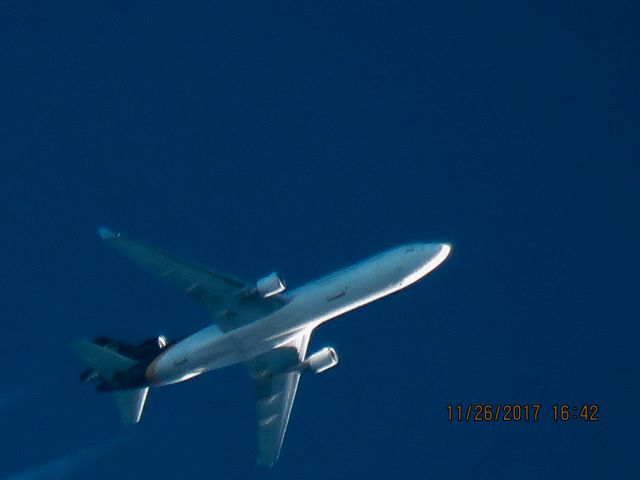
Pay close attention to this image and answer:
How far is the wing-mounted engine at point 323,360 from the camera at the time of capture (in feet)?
270

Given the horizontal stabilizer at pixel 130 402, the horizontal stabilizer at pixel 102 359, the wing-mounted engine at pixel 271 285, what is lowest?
the horizontal stabilizer at pixel 130 402

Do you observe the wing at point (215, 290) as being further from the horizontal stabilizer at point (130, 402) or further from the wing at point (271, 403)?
the horizontal stabilizer at point (130, 402)

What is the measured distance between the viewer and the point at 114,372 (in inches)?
3233

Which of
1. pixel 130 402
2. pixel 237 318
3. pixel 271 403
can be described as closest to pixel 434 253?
pixel 237 318

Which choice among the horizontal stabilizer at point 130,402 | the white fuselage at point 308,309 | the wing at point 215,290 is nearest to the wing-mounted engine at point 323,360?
the white fuselage at point 308,309

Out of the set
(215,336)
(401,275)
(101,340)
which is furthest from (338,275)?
(101,340)

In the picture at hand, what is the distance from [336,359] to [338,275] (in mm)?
8124

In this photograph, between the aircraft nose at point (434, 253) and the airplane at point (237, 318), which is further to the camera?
the aircraft nose at point (434, 253)

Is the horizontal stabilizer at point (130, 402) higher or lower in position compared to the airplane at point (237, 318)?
lower

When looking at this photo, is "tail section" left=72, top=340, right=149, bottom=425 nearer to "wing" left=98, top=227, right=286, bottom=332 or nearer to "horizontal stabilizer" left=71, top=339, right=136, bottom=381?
"horizontal stabilizer" left=71, top=339, right=136, bottom=381

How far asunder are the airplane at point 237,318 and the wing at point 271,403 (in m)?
1.40

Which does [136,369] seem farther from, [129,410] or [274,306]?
[274,306]

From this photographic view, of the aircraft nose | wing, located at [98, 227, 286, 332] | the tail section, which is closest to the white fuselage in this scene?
the aircraft nose

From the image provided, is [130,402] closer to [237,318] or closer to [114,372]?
[114,372]
